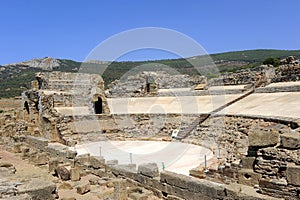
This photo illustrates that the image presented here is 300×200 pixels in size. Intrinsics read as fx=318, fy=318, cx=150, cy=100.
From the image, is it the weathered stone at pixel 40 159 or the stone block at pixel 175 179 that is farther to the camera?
the weathered stone at pixel 40 159

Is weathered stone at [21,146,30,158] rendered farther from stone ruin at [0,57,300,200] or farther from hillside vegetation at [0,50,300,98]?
hillside vegetation at [0,50,300,98]

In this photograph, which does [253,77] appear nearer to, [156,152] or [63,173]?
[156,152]

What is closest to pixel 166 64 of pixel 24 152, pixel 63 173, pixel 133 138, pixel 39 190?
pixel 133 138

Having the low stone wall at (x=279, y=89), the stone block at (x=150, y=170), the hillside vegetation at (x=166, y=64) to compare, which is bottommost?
the stone block at (x=150, y=170)

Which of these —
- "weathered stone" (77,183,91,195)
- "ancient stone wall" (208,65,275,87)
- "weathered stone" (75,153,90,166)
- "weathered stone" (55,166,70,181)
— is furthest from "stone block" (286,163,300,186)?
"ancient stone wall" (208,65,275,87)

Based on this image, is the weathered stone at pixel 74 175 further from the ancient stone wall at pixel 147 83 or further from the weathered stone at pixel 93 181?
the ancient stone wall at pixel 147 83

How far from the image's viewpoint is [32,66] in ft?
260

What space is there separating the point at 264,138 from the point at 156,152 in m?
8.20

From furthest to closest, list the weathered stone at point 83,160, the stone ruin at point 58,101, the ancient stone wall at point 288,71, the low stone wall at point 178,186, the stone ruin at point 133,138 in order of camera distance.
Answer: the ancient stone wall at point 288,71 → the stone ruin at point 58,101 → the weathered stone at point 83,160 → the low stone wall at point 178,186 → the stone ruin at point 133,138

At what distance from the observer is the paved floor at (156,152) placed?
1196cm

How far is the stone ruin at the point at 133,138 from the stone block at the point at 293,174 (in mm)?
17

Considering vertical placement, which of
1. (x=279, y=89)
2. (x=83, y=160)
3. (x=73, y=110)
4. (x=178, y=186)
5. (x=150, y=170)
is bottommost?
(x=83, y=160)

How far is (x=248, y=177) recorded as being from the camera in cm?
677

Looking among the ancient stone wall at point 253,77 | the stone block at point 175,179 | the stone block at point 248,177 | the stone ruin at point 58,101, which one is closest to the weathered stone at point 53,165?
the stone block at point 175,179
